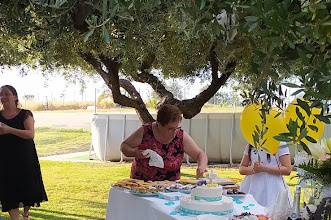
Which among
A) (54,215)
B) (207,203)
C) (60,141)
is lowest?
(54,215)

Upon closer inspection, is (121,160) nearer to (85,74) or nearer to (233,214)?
(85,74)

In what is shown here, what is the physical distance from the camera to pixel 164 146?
186 inches

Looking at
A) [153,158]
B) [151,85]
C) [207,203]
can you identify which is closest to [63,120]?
[151,85]

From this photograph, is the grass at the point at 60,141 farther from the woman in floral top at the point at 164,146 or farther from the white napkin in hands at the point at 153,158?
the white napkin in hands at the point at 153,158

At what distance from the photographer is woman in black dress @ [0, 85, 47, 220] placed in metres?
5.30

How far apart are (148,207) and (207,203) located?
61 centimetres

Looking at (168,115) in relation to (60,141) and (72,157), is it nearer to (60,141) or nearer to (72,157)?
(72,157)

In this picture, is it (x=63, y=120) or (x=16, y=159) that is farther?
(x=63, y=120)

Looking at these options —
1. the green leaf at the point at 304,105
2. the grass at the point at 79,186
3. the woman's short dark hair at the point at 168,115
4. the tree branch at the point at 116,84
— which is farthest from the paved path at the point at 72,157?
the green leaf at the point at 304,105

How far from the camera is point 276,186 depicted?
446 centimetres

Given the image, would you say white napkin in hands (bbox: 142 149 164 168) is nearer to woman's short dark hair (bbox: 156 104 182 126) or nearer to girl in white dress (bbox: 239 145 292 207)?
woman's short dark hair (bbox: 156 104 182 126)

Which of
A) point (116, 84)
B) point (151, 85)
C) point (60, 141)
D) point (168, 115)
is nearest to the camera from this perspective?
point (168, 115)

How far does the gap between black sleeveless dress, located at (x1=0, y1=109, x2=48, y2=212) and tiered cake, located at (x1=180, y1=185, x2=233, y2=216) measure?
2536 mm

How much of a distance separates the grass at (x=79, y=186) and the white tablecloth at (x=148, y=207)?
2.85 m
